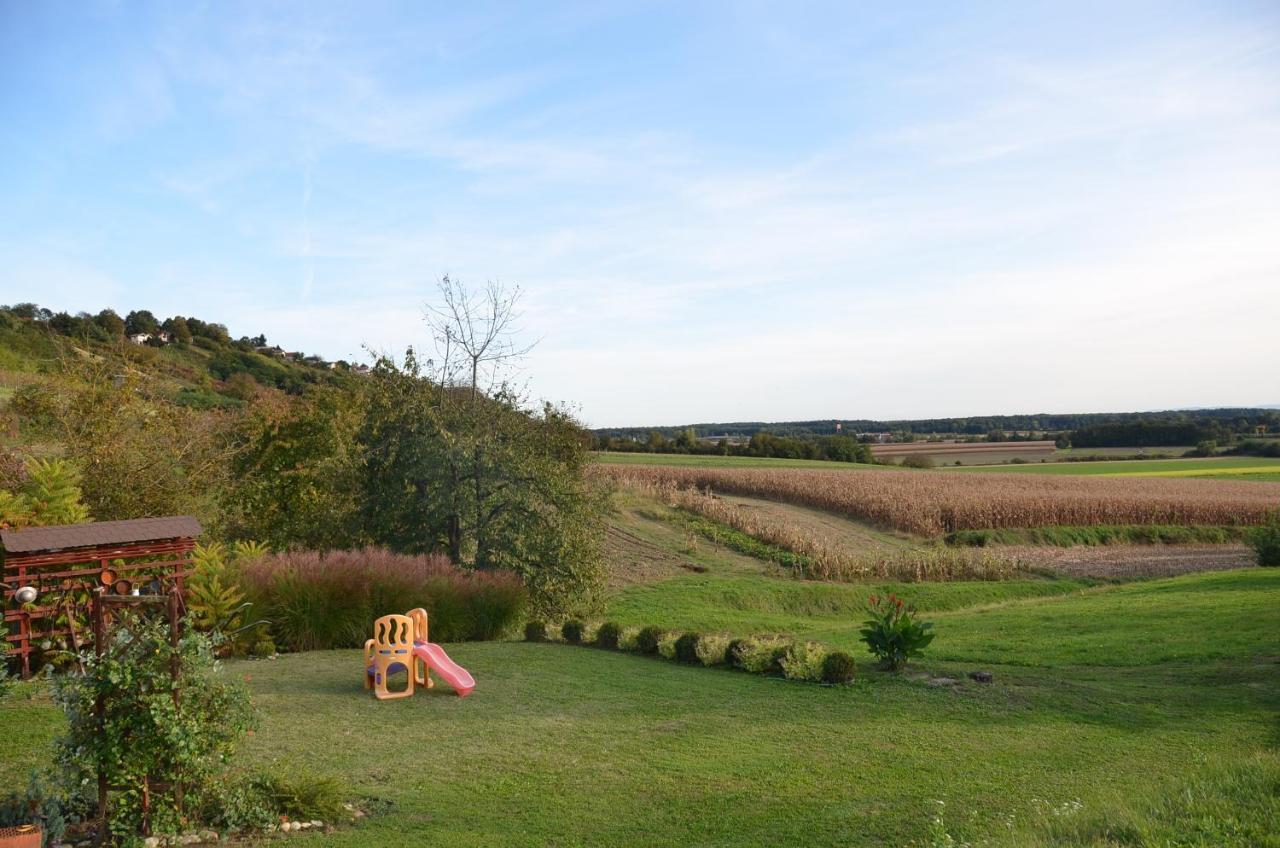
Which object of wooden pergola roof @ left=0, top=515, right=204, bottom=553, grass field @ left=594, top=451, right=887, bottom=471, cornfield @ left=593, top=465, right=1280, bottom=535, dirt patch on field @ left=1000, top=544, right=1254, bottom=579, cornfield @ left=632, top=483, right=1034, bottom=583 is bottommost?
dirt patch on field @ left=1000, top=544, right=1254, bottom=579

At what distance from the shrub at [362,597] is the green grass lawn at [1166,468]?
189 feet

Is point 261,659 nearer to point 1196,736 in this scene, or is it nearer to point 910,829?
point 910,829

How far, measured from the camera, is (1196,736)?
29.3 ft

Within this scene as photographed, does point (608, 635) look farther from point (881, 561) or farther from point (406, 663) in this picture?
point (881, 561)

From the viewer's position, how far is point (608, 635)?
14789 mm

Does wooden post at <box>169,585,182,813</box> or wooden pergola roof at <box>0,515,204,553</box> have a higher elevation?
wooden pergola roof at <box>0,515,204,553</box>

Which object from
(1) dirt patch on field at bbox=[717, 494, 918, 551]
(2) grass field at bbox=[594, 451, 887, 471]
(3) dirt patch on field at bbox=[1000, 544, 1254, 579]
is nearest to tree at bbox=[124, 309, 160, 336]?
(2) grass field at bbox=[594, 451, 887, 471]

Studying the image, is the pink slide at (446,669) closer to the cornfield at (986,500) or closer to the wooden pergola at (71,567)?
the wooden pergola at (71,567)

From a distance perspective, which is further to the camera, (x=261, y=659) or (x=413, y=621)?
(x=261, y=659)

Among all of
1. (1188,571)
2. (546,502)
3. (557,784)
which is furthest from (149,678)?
(1188,571)

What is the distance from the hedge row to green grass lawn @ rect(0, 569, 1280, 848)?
0.36 meters

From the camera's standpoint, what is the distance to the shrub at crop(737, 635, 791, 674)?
12.6 meters

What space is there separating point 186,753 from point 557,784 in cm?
303

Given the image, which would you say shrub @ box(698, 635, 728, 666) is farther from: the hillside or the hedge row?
the hillside
